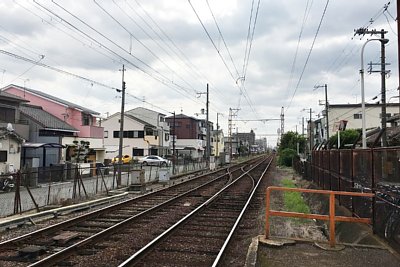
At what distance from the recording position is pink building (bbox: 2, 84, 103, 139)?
4413 cm

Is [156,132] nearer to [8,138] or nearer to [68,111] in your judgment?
[68,111]

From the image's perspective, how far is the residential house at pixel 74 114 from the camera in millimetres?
43688

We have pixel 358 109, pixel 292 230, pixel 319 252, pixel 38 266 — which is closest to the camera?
pixel 38 266

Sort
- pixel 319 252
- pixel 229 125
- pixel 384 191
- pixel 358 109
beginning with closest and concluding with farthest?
pixel 319 252 < pixel 384 191 < pixel 358 109 < pixel 229 125

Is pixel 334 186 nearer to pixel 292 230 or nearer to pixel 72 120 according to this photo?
pixel 292 230

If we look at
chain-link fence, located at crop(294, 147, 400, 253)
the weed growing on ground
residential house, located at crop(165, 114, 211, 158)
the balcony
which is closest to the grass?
the weed growing on ground

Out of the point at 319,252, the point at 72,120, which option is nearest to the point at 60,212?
the point at 319,252

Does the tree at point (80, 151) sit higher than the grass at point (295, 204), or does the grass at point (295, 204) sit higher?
the tree at point (80, 151)

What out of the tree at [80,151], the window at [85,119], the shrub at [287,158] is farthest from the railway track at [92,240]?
the shrub at [287,158]

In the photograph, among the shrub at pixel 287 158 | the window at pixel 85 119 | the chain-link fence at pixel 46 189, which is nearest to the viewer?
the chain-link fence at pixel 46 189

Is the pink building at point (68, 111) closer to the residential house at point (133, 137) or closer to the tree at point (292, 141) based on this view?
the residential house at point (133, 137)

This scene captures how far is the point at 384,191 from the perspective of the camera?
7957 mm

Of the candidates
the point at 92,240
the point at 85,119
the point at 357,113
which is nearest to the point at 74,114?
the point at 85,119

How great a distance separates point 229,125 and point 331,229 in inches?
2886
